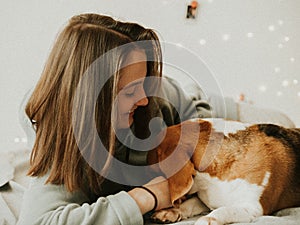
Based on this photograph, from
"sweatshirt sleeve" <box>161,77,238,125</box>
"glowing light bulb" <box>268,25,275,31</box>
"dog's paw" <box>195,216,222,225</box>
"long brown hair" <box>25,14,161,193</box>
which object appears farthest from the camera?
"glowing light bulb" <box>268,25,275,31</box>

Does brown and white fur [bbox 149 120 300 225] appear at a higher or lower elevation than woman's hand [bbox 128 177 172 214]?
higher

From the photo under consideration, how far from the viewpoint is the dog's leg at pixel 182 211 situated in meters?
1.04

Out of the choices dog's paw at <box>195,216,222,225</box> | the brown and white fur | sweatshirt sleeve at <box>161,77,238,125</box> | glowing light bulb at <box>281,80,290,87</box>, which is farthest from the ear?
glowing light bulb at <box>281,80,290,87</box>

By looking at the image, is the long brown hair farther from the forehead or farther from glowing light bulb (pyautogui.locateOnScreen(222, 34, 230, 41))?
glowing light bulb (pyautogui.locateOnScreen(222, 34, 230, 41))

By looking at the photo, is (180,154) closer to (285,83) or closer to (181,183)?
(181,183)

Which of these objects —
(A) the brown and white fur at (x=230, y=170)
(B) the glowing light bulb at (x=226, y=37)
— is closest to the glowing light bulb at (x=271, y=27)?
(B) the glowing light bulb at (x=226, y=37)

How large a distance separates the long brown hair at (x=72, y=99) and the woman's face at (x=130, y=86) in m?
0.03

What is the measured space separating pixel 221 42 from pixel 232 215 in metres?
1.65

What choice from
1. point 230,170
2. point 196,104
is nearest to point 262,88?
point 196,104

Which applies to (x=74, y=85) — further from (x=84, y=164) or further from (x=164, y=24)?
(x=164, y=24)

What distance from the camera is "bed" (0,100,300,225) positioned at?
1.01 m

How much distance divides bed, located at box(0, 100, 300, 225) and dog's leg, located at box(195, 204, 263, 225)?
0.02 metres

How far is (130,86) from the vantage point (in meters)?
1.08

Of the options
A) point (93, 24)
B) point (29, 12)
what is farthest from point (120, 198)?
point (29, 12)
